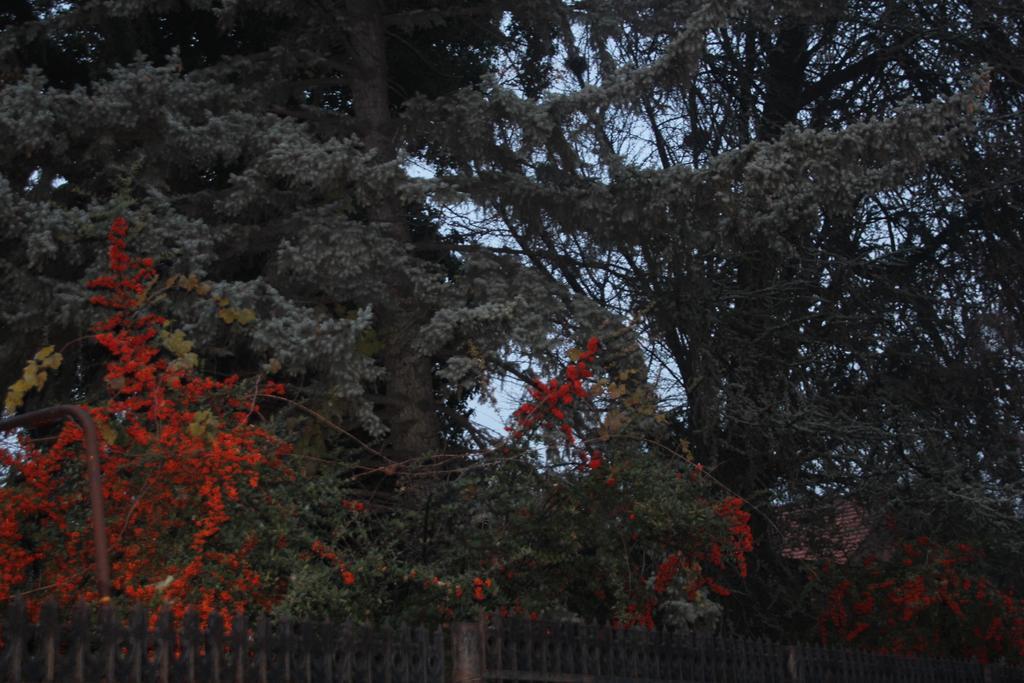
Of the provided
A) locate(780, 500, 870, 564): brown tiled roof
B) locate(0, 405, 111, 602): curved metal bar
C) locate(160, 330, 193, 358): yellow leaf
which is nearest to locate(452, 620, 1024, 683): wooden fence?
locate(0, 405, 111, 602): curved metal bar

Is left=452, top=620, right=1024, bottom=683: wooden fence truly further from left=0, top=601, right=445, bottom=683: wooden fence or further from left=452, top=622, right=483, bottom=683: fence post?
left=0, top=601, right=445, bottom=683: wooden fence

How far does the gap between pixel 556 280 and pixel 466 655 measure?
619 cm

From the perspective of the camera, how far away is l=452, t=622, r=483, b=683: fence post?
6.45 metres

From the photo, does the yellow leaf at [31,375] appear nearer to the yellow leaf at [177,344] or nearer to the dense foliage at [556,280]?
the dense foliage at [556,280]

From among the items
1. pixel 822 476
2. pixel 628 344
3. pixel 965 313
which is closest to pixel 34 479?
pixel 628 344

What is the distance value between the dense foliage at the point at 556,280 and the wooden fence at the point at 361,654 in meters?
0.74

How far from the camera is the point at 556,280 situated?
12.2m

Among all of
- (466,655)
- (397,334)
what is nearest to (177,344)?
(397,334)

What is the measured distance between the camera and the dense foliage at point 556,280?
898cm

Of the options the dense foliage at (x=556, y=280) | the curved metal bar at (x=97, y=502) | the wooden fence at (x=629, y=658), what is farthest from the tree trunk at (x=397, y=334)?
the curved metal bar at (x=97, y=502)

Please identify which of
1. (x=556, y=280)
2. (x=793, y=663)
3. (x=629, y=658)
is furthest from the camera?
(x=556, y=280)

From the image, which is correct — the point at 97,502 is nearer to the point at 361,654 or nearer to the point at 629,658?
the point at 361,654

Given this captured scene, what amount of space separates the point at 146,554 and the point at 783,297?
7442 mm

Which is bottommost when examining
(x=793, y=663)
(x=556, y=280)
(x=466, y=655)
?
(x=793, y=663)
